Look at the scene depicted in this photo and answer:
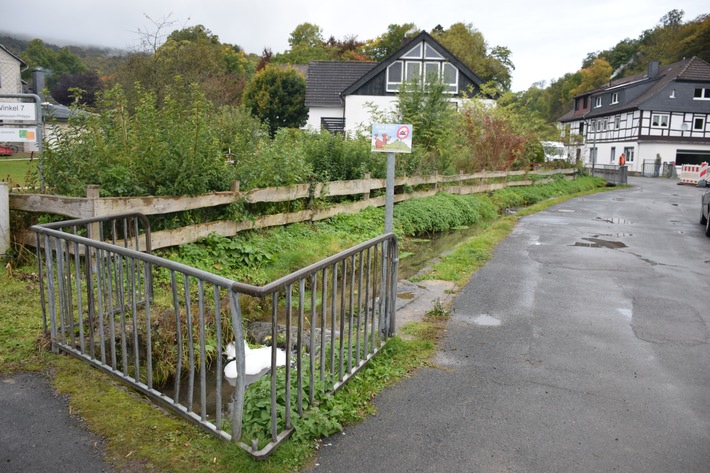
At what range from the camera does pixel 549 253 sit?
11117 mm

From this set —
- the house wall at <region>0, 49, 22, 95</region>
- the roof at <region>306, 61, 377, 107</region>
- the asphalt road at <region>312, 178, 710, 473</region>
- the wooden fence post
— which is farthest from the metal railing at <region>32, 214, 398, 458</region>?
the roof at <region>306, 61, 377, 107</region>

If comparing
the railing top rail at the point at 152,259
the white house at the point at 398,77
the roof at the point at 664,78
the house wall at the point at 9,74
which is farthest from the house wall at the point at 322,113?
the railing top rail at the point at 152,259

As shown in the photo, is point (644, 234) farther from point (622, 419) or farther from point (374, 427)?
point (374, 427)

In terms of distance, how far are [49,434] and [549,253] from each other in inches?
372

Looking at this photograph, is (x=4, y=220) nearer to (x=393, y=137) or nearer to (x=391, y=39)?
(x=393, y=137)

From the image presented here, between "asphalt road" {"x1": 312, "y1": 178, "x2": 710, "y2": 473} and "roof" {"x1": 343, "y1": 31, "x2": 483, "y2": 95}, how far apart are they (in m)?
32.2

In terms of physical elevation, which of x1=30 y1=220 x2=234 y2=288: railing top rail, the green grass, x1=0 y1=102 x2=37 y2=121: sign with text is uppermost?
x1=0 y1=102 x2=37 y2=121: sign with text

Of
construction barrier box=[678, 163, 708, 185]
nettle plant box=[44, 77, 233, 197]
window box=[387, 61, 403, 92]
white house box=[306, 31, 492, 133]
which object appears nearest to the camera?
nettle plant box=[44, 77, 233, 197]

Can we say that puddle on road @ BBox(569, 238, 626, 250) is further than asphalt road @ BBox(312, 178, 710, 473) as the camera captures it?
Yes

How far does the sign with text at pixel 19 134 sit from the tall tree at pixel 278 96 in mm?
46798

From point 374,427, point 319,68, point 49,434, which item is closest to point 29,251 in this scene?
point 49,434

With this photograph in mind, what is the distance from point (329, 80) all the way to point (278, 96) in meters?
9.08

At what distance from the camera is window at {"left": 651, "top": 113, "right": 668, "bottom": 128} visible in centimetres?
5403

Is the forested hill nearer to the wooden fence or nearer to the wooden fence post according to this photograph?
the wooden fence
